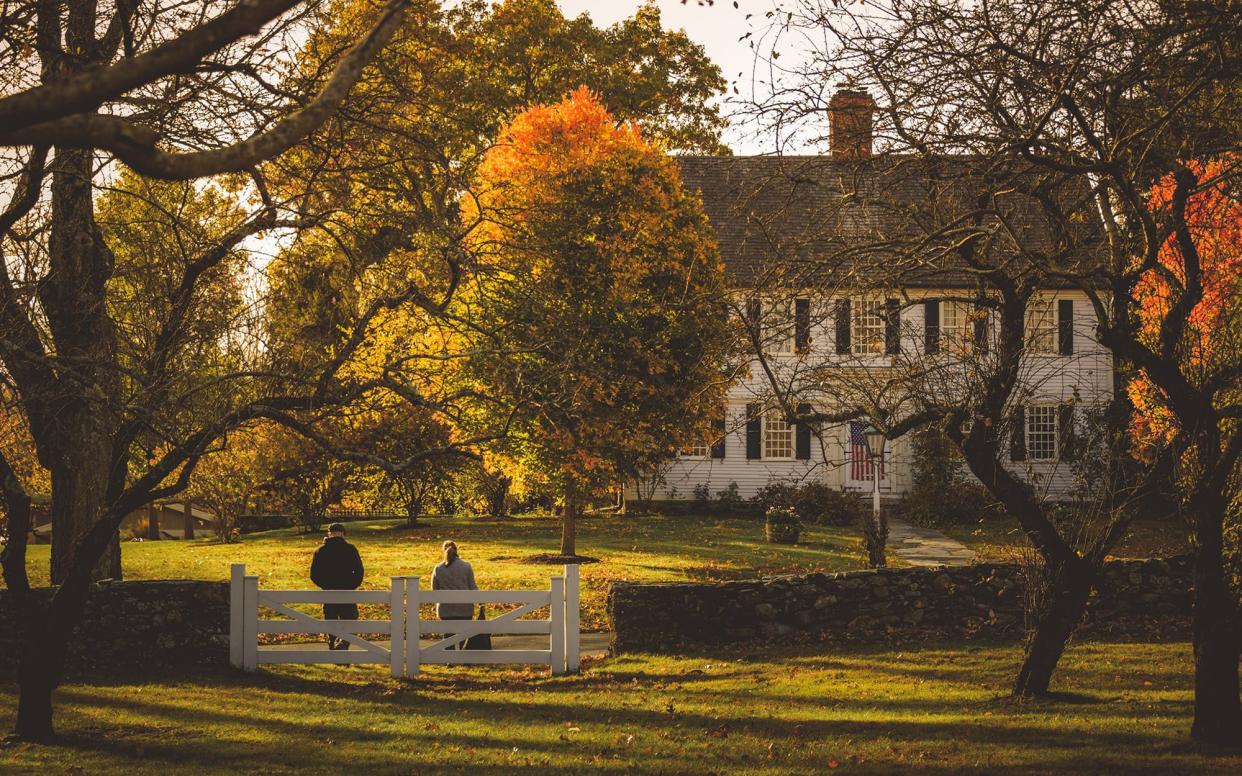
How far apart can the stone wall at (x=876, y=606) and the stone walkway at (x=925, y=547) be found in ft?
22.1

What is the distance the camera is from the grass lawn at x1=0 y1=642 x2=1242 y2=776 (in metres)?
10.2

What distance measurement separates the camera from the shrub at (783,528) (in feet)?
102

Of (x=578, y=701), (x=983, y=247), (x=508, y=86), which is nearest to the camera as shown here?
(x=983, y=247)

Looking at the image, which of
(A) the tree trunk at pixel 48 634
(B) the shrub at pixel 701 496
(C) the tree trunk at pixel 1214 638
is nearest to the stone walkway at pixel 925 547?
(B) the shrub at pixel 701 496

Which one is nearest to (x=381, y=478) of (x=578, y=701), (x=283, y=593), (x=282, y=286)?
(x=282, y=286)

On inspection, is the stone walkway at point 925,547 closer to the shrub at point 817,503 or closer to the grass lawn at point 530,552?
the grass lawn at point 530,552

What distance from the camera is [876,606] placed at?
17.5 m

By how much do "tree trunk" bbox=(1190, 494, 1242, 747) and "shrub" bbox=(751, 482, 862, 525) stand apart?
26685mm

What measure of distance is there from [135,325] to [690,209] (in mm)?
17288

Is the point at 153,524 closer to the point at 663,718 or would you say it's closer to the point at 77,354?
the point at 77,354

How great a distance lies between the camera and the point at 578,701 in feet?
44.5

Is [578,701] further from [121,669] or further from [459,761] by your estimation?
[121,669]

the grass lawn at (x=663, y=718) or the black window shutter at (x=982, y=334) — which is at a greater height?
the black window shutter at (x=982, y=334)

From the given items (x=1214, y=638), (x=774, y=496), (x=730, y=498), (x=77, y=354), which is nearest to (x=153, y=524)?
(x=730, y=498)
